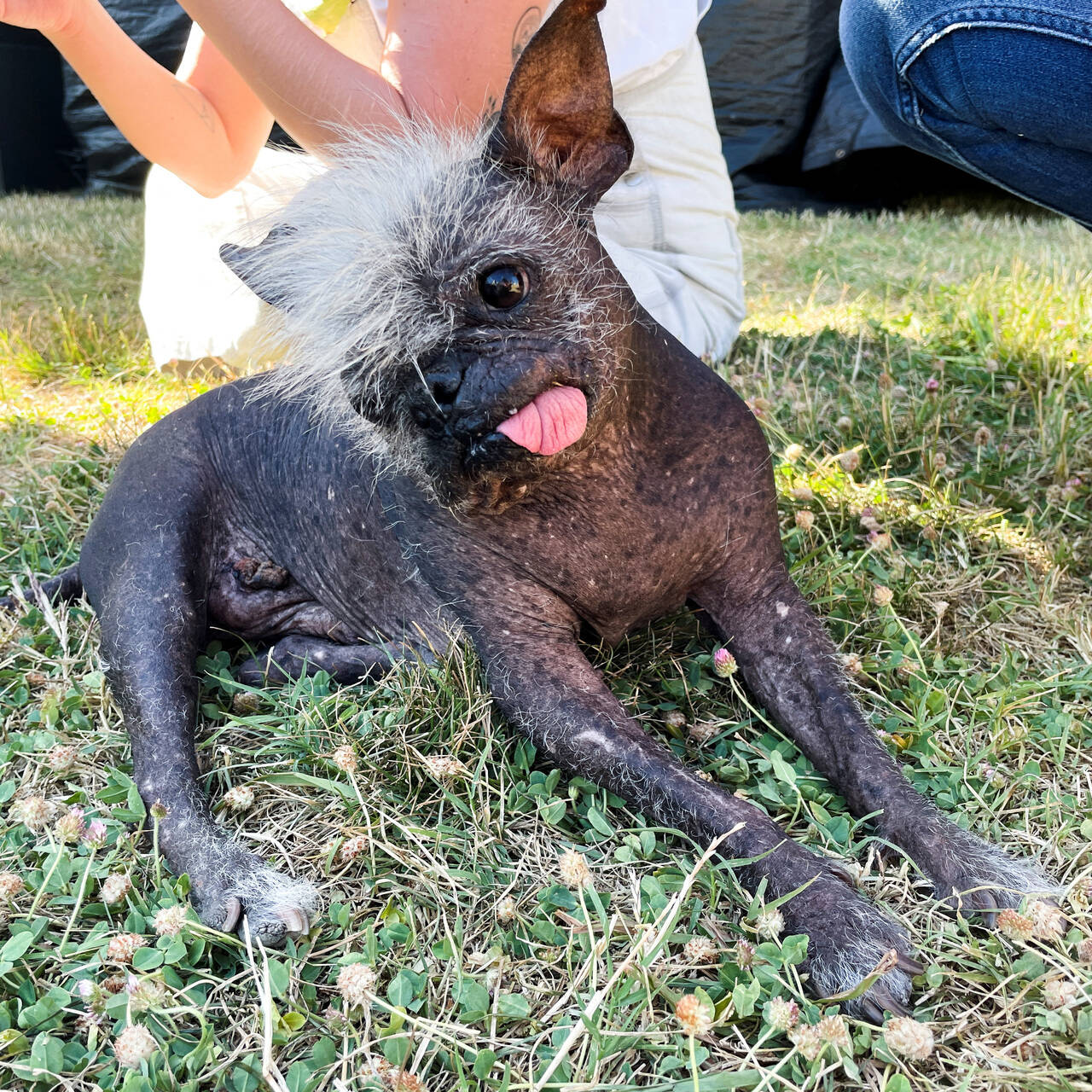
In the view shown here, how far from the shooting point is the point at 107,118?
19.8ft

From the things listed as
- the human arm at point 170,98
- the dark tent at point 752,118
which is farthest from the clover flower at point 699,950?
the dark tent at point 752,118

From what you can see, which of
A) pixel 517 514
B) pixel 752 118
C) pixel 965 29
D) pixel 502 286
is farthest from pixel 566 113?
pixel 752 118

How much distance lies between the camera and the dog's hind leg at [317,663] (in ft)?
5.98

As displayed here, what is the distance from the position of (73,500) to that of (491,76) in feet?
4.78

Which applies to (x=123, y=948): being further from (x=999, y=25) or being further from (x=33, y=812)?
(x=999, y=25)

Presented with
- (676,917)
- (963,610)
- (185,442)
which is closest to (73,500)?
(185,442)

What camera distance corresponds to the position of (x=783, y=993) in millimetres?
1194

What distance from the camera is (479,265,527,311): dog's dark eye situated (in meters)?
1.33

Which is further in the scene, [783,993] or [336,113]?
[336,113]

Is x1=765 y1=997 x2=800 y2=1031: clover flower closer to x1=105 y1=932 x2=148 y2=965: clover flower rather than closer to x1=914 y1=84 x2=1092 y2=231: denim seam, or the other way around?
x1=105 y1=932 x2=148 y2=965: clover flower

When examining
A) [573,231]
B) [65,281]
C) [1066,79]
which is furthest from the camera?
[65,281]

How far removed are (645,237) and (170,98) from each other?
4.27 feet

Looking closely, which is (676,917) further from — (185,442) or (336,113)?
(336,113)

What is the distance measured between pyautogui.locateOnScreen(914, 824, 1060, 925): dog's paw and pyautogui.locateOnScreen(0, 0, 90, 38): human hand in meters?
1.98
